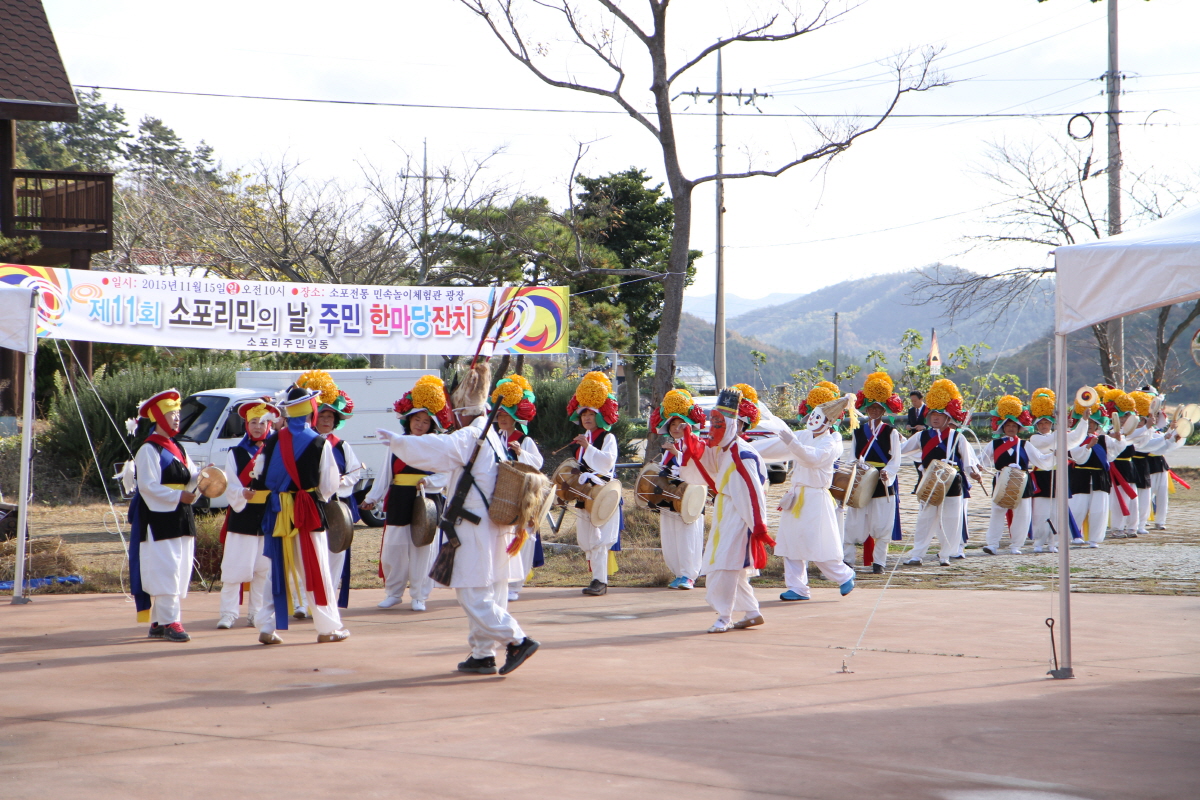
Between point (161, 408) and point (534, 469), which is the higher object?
point (161, 408)

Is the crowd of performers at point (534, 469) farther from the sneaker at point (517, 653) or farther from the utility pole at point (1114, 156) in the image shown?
the utility pole at point (1114, 156)

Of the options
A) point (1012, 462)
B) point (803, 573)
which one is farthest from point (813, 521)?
point (1012, 462)

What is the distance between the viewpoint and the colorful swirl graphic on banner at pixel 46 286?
12984 millimetres

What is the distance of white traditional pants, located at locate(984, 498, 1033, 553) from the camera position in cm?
1233

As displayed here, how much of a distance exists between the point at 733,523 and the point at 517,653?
2180 millimetres

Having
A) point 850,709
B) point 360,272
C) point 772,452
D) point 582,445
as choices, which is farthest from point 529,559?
point 360,272

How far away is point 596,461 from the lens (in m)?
9.62

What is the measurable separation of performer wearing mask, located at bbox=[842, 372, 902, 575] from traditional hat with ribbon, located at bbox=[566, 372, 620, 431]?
2822 millimetres

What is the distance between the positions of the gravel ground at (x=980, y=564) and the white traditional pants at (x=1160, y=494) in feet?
0.73

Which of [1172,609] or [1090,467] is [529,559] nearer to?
[1172,609]

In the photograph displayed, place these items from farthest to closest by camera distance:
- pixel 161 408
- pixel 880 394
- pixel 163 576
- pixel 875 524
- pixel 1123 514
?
pixel 1123 514
pixel 875 524
pixel 880 394
pixel 161 408
pixel 163 576

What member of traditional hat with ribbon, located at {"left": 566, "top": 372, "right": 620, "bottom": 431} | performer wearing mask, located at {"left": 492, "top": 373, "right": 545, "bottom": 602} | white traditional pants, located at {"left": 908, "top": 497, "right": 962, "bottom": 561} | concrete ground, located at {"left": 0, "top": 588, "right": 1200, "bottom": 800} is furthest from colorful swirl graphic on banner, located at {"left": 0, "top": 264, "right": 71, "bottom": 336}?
white traditional pants, located at {"left": 908, "top": 497, "right": 962, "bottom": 561}

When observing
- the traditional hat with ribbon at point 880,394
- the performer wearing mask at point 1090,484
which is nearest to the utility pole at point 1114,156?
the performer wearing mask at point 1090,484

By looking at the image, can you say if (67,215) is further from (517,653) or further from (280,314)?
(517,653)
